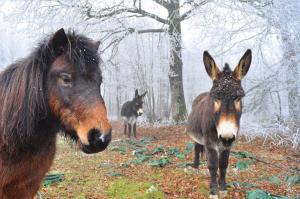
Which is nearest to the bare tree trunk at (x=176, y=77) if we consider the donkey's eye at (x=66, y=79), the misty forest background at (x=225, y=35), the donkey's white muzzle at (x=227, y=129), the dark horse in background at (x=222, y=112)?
the misty forest background at (x=225, y=35)

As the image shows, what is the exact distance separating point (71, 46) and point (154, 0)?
1530 centimetres

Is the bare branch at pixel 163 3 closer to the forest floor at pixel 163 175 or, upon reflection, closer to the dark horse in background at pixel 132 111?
the dark horse in background at pixel 132 111

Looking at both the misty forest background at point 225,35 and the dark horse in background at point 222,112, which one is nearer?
the dark horse in background at point 222,112

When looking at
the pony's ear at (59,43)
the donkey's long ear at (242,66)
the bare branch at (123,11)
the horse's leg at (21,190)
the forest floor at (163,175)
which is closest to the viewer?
the pony's ear at (59,43)

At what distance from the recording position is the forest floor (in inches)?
244

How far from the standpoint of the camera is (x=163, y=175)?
7680mm

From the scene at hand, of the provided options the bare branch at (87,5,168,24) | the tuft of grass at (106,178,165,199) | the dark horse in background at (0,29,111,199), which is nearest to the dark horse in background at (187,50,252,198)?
the tuft of grass at (106,178,165,199)

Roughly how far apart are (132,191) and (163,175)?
1.56m

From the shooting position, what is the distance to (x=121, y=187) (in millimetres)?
6594

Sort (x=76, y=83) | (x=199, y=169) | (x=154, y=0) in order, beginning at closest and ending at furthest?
(x=76, y=83) < (x=199, y=169) < (x=154, y=0)

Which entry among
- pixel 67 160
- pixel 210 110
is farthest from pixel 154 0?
pixel 210 110

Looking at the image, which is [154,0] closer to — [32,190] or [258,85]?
[258,85]

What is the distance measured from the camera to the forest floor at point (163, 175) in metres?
6.21

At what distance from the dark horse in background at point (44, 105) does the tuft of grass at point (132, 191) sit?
3020 mm
